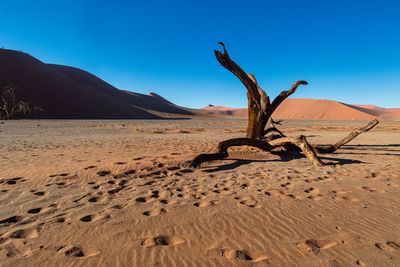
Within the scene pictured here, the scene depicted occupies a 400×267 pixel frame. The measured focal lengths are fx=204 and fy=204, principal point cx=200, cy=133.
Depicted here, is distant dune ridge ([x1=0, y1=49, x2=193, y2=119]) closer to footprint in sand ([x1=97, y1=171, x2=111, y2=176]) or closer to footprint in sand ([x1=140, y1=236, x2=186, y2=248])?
footprint in sand ([x1=97, y1=171, x2=111, y2=176])

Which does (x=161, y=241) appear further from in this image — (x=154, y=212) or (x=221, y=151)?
(x=221, y=151)

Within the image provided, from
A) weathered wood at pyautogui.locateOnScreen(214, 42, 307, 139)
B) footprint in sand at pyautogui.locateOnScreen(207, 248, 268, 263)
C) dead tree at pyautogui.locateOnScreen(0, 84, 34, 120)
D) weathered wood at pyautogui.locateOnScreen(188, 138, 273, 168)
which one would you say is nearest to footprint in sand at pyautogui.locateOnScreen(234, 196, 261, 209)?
footprint in sand at pyautogui.locateOnScreen(207, 248, 268, 263)

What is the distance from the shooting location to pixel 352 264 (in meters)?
1.96

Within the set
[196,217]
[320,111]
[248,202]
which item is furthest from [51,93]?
[320,111]

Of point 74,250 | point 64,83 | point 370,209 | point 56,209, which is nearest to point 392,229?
point 370,209

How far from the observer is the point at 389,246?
2.20 m

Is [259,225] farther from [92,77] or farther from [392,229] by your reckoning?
[92,77]

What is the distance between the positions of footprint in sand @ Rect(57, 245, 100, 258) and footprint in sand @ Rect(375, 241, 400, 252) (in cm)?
300

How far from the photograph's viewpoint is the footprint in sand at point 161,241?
223 centimetres

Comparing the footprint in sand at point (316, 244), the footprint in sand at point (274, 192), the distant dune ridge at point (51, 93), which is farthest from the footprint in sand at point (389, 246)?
the distant dune ridge at point (51, 93)

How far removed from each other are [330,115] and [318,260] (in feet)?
371

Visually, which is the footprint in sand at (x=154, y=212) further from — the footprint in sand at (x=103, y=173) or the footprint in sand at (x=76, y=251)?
the footprint in sand at (x=103, y=173)

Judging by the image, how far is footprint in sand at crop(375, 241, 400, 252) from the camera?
2.15 m

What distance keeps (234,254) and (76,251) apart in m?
1.63
